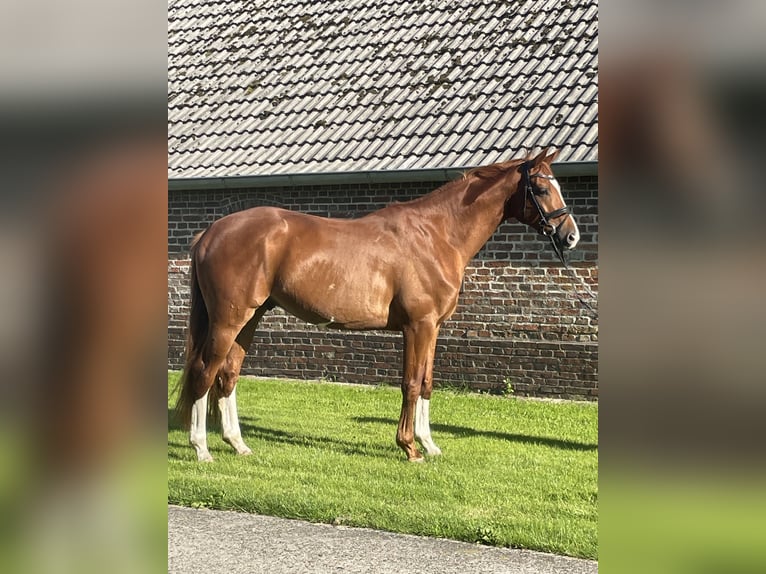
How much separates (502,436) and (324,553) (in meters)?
3.84

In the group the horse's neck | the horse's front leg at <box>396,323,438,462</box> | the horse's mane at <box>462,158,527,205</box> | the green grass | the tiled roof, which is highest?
the tiled roof

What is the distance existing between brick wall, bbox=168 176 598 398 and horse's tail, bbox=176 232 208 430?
3.20m

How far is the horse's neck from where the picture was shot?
7.86 m

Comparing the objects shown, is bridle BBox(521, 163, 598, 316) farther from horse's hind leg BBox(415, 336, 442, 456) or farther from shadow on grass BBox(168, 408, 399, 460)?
shadow on grass BBox(168, 408, 399, 460)

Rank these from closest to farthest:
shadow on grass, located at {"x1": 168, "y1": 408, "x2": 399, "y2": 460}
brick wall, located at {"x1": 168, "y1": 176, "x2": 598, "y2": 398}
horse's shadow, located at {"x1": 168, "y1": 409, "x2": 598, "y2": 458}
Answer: shadow on grass, located at {"x1": 168, "y1": 408, "x2": 399, "y2": 460}, horse's shadow, located at {"x1": 168, "y1": 409, "x2": 598, "y2": 458}, brick wall, located at {"x1": 168, "y1": 176, "x2": 598, "y2": 398}

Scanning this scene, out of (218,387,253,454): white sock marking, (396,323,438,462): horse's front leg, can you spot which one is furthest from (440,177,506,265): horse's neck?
(218,387,253,454): white sock marking

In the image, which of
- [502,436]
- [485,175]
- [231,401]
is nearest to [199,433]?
[231,401]

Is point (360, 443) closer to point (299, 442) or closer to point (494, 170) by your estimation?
point (299, 442)

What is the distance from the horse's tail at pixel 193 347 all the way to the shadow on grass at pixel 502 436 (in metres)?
2.15
